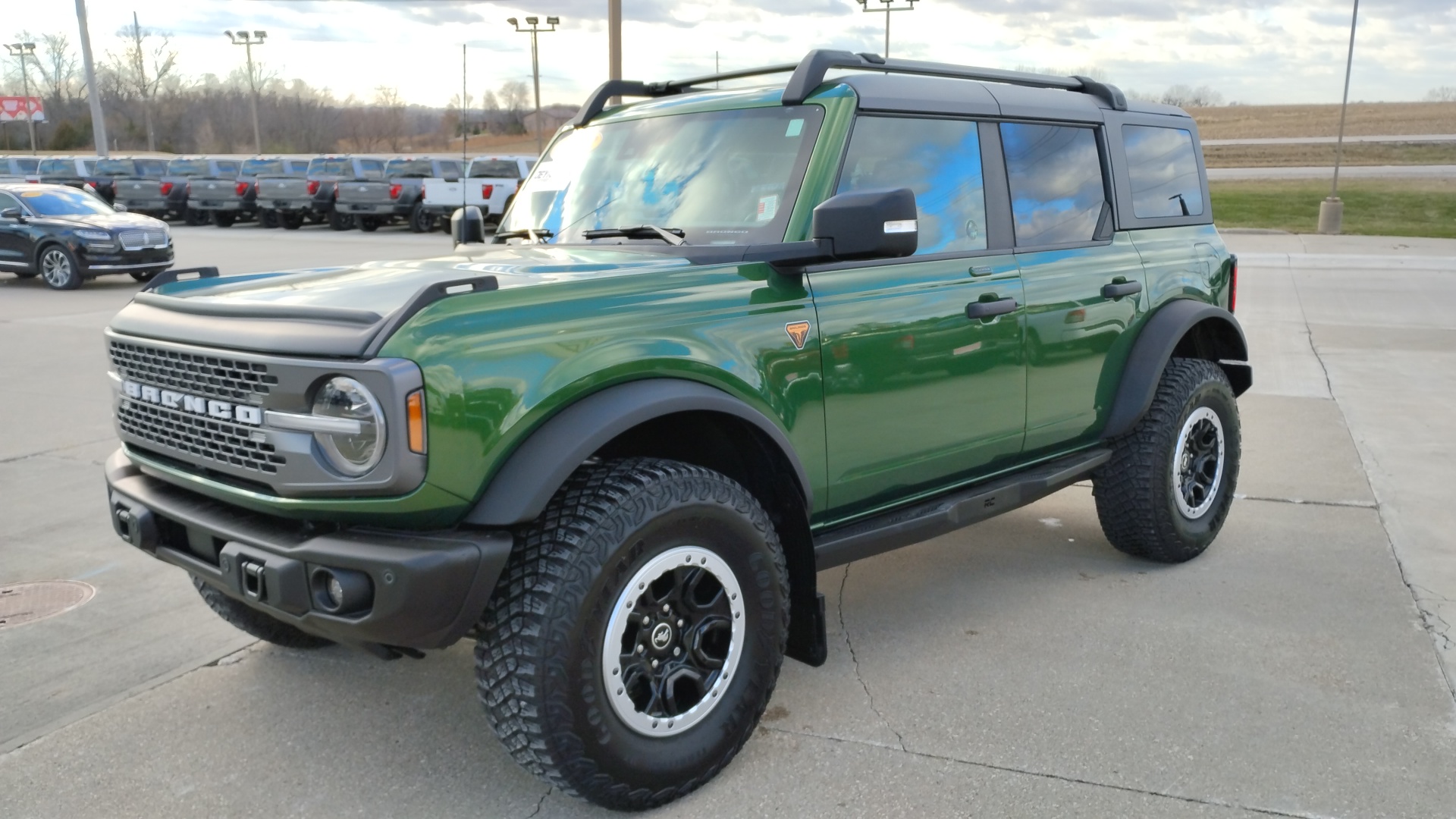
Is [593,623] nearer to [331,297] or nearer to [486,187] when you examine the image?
[331,297]

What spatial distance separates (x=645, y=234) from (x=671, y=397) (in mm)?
980

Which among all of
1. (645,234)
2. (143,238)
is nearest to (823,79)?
(645,234)

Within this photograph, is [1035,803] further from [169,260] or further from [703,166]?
[169,260]

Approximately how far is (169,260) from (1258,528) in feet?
54.5

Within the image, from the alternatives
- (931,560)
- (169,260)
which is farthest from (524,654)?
(169,260)

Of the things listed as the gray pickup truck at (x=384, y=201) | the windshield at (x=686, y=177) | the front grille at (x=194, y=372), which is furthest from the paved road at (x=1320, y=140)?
the front grille at (x=194, y=372)

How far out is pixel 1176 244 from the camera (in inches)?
208

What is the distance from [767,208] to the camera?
12.3 feet

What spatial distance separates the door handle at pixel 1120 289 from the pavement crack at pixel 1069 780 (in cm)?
212

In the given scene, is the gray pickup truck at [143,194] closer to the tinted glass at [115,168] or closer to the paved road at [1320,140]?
the tinted glass at [115,168]

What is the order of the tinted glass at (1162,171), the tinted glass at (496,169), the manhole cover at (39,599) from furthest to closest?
1. the tinted glass at (496,169)
2. the tinted glass at (1162,171)
3. the manhole cover at (39,599)

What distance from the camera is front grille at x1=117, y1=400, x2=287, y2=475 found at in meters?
2.95

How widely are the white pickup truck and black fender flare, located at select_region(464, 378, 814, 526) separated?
2161cm

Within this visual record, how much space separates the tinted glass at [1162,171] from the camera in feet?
17.0
